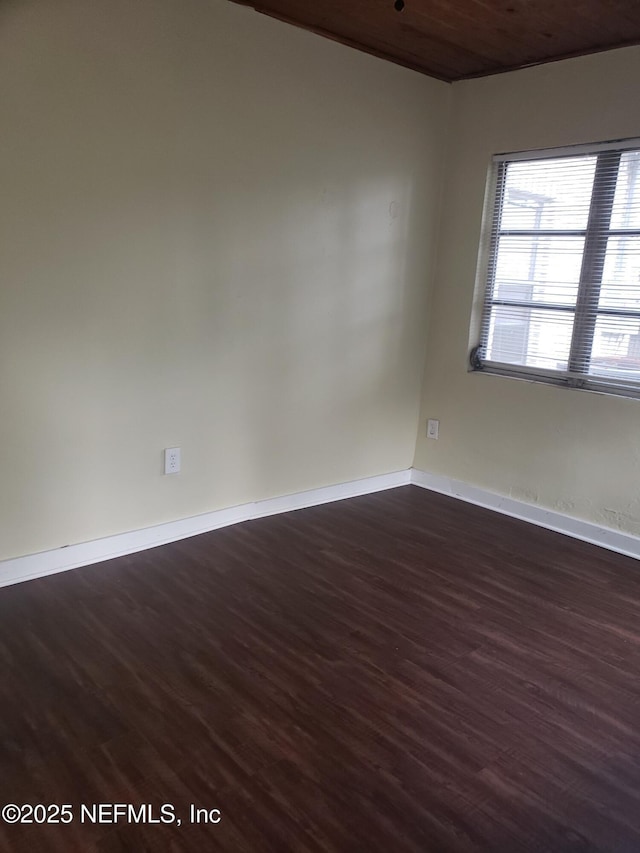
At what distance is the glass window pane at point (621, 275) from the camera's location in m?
3.13

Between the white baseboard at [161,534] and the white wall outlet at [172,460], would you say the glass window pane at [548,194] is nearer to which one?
the white baseboard at [161,534]

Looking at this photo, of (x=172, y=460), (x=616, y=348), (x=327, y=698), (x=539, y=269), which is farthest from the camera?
(x=539, y=269)

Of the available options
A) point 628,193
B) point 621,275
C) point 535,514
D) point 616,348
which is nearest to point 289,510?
point 535,514

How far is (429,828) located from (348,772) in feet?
0.82

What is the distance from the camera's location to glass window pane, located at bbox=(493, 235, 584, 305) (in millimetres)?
3385

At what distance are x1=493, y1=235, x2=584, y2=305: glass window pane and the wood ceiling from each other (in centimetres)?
87

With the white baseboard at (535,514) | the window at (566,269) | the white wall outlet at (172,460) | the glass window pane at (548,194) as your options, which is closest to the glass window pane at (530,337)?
the window at (566,269)

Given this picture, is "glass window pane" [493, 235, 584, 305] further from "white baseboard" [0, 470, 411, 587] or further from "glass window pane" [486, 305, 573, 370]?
"white baseboard" [0, 470, 411, 587]

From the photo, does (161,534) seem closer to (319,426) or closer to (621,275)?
(319,426)

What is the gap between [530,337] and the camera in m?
3.63

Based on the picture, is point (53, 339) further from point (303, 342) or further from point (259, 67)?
point (259, 67)

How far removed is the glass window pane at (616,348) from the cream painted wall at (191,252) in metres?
1.09

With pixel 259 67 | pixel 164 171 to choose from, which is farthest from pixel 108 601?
pixel 259 67

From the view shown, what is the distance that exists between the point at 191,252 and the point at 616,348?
6.83 ft
